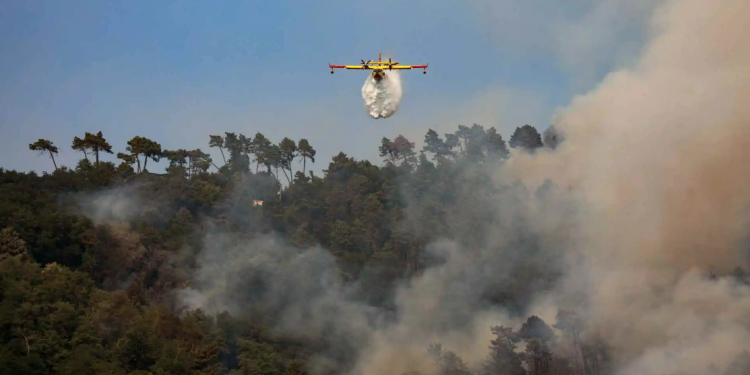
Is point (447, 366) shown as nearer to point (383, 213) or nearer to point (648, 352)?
point (648, 352)

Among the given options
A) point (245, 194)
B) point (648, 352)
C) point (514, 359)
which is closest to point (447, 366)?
point (514, 359)

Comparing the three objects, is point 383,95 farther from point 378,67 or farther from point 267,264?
point 267,264

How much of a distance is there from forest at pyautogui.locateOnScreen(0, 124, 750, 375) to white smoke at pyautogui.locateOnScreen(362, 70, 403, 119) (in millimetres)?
19063

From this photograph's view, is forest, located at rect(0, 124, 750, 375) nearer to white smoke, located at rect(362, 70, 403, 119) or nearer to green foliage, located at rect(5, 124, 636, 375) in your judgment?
green foliage, located at rect(5, 124, 636, 375)

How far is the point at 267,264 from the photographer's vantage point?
238 feet

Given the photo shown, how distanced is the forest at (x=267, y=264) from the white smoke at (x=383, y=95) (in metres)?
19.1

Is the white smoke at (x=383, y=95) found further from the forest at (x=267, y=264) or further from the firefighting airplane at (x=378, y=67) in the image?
the forest at (x=267, y=264)

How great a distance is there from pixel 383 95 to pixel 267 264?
94.3 feet

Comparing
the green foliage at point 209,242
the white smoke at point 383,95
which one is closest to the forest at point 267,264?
the green foliage at point 209,242

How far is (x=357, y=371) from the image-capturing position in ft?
208

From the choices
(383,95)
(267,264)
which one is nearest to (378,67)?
(383,95)

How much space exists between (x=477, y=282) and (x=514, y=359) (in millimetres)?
14663

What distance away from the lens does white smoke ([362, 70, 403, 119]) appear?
47562mm

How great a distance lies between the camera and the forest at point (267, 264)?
5584cm
